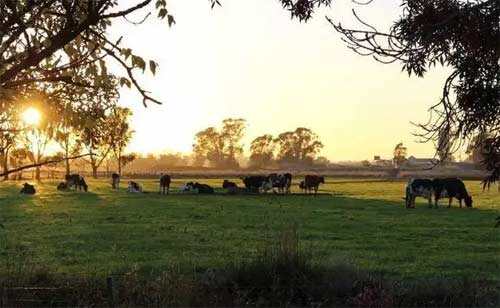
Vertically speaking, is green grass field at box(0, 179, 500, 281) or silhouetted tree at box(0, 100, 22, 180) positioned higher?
silhouetted tree at box(0, 100, 22, 180)

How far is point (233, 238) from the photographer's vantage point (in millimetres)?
18438

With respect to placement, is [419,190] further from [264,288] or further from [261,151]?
[261,151]

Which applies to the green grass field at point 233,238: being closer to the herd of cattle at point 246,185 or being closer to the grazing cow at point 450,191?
the grazing cow at point 450,191

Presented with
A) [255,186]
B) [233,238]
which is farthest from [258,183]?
[233,238]

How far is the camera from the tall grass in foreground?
338 inches

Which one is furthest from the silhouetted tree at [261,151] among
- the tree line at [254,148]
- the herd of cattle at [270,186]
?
the herd of cattle at [270,186]

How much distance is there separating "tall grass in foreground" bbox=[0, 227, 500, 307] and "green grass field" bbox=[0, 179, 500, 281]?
136cm

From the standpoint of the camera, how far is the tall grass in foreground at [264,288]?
8.58 metres

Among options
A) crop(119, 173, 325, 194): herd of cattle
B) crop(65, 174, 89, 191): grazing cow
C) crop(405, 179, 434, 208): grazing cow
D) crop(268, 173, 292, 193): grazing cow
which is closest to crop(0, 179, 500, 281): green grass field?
crop(405, 179, 434, 208): grazing cow

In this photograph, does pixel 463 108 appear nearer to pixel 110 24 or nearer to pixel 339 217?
pixel 110 24

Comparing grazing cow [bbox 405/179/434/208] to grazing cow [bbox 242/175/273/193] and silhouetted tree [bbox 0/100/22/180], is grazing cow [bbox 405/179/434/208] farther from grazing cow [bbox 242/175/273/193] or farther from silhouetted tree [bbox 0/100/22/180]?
silhouetted tree [bbox 0/100/22/180]

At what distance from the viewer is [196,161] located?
171500mm

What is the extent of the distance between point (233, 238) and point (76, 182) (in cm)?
3655

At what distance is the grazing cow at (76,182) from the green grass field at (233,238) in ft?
70.6
